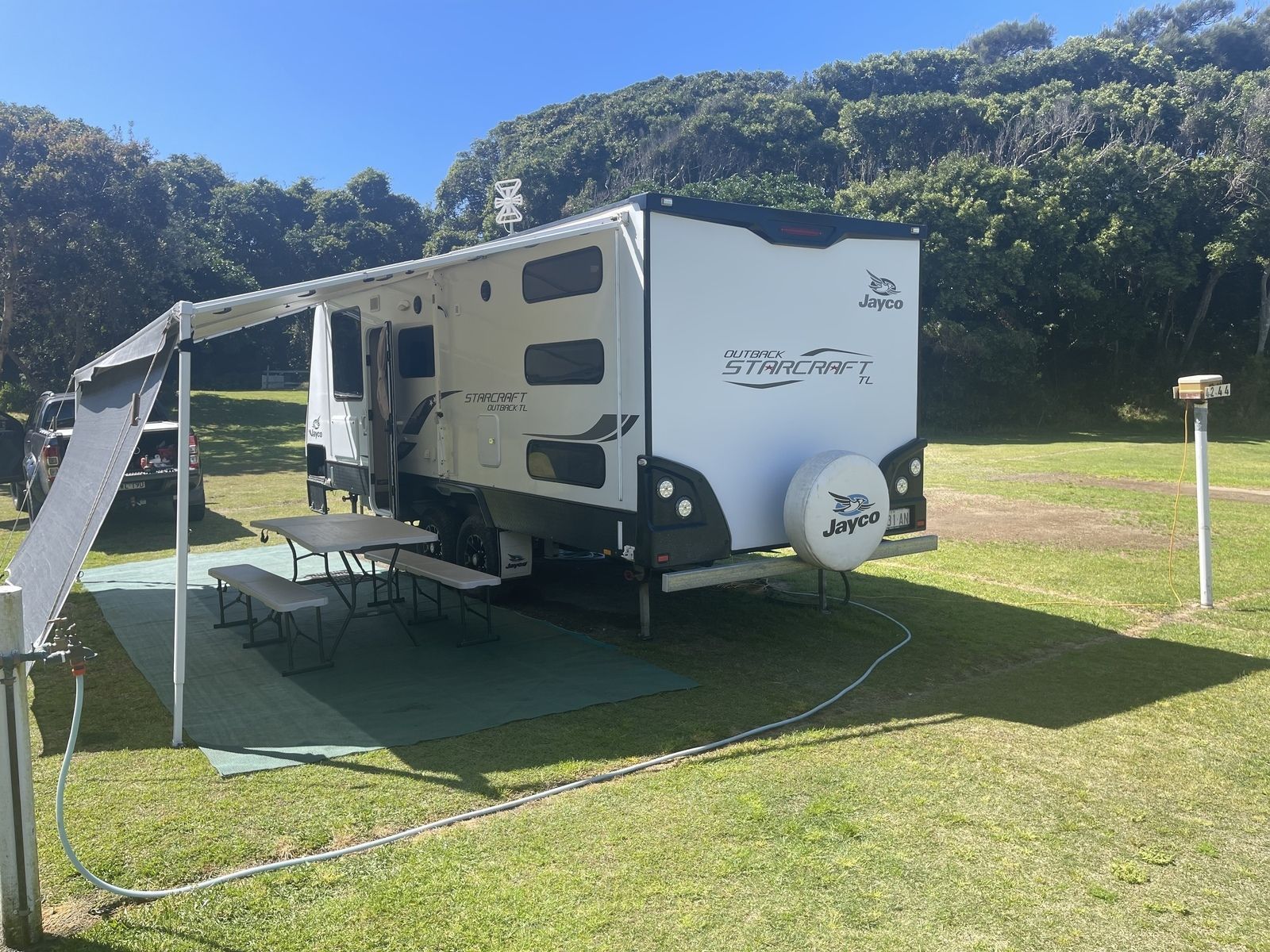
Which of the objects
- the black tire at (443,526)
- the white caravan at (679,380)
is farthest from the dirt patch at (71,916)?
the black tire at (443,526)

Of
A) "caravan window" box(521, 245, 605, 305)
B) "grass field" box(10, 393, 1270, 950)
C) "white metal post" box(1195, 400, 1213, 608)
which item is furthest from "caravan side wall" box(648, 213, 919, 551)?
"white metal post" box(1195, 400, 1213, 608)

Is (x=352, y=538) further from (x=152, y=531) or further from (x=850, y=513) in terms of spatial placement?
(x=152, y=531)

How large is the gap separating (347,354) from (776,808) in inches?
275

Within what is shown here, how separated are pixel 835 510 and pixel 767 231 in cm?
189

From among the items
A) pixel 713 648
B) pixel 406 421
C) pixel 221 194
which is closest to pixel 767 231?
pixel 713 648

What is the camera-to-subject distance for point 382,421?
878cm

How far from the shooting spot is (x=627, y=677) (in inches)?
227

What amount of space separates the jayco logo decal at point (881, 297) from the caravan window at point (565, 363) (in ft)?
6.48

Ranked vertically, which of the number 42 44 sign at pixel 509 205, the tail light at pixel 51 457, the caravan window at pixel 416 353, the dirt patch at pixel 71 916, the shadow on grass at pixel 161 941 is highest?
the number 42 44 sign at pixel 509 205

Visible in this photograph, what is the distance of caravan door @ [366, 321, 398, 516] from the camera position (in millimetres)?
8594

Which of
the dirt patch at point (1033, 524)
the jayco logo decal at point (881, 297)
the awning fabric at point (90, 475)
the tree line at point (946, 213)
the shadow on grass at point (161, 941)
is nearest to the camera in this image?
the shadow on grass at point (161, 941)

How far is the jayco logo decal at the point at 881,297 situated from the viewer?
261 inches

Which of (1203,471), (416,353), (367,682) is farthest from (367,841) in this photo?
(1203,471)

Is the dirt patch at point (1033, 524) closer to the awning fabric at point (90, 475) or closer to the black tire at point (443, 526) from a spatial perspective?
the black tire at point (443, 526)
